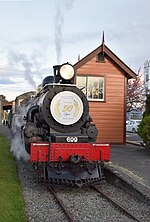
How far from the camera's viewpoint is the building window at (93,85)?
16359mm

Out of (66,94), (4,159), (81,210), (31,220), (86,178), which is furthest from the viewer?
(4,159)

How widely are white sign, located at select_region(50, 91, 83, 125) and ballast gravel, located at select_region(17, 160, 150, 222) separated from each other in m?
1.75

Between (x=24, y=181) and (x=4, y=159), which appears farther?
(x=4, y=159)

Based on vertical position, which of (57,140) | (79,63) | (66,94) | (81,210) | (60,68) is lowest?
(81,210)

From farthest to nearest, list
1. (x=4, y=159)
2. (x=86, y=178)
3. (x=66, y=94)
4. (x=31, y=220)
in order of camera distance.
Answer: (x=4, y=159) → (x=66, y=94) → (x=86, y=178) → (x=31, y=220)

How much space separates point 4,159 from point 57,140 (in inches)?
178

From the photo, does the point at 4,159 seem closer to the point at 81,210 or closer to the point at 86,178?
the point at 86,178

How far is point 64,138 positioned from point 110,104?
8.90 m

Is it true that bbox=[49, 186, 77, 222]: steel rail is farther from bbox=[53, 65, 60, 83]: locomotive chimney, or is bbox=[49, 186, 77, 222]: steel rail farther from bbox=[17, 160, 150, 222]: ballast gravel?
bbox=[53, 65, 60, 83]: locomotive chimney

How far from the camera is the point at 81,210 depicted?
6316mm

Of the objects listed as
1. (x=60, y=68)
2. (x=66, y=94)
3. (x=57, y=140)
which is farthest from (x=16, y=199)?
(x=60, y=68)

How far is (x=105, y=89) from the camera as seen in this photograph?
1648 cm

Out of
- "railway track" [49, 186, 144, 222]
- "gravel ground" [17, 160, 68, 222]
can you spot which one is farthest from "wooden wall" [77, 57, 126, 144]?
"railway track" [49, 186, 144, 222]

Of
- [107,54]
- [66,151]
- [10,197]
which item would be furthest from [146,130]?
[10,197]
